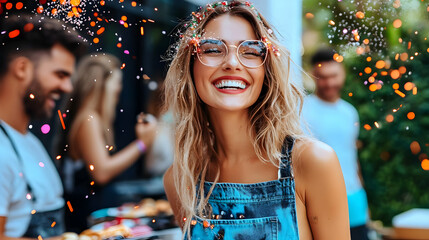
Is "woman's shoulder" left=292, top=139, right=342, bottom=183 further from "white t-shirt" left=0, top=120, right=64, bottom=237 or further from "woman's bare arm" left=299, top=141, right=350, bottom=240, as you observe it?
"white t-shirt" left=0, top=120, right=64, bottom=237

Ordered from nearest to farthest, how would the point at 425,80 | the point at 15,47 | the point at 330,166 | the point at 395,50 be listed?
the point at 330,166, the point at 395,50, the point at 15,47, the point at 425,80

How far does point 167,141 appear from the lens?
141 inches

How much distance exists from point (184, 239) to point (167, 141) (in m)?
2.14

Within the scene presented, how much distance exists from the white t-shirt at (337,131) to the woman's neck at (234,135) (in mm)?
1286

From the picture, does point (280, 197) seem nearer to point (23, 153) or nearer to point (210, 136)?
point (210, 136)

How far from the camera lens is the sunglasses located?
1.35 meters

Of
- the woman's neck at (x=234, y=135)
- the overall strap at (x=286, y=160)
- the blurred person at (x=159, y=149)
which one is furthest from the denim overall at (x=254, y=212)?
the blurred person at (x=159, y=149)

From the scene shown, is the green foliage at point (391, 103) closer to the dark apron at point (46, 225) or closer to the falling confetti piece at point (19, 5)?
the falling confetti piece at point (19, 5)

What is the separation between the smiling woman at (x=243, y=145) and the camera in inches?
52.6

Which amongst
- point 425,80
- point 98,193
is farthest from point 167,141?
point 425,80

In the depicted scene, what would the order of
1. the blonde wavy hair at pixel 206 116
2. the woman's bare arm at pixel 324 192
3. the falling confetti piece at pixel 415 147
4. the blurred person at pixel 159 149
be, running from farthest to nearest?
the falling confetti piece at pixel 415 147
the blurred person at pixel 159 149
the blonde wavy hair at pixel 206 116
the woman's bare arm at pixel 324 192

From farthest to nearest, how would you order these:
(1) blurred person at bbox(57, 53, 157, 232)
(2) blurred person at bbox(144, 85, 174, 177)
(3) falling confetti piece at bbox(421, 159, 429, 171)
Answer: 1. (2) blurred person at bbox(144, 85, 174, 177)
2. (3) falling confetti piece at bbox(421, 159, 429, 171)
3. (1) blurred person at bbox(57, 53, 157, 232)

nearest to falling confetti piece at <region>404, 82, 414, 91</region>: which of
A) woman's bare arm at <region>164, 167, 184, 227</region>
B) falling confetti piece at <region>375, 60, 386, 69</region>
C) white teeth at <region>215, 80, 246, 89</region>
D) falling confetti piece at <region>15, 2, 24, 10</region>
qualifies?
falling confetti piece at <region>375, 60, 386, 69</region>

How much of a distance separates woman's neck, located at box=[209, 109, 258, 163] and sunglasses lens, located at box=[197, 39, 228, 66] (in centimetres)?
19
